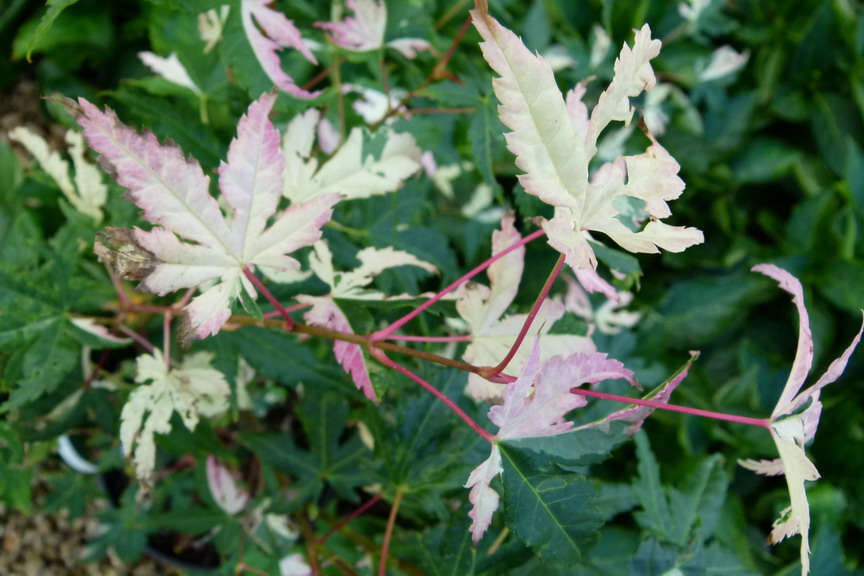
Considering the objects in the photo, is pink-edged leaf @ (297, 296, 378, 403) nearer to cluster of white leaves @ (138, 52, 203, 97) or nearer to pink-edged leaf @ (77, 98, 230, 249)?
pink-edged leaf @ (77, 98, 230, 249)

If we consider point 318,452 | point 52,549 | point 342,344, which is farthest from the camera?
point 52,549

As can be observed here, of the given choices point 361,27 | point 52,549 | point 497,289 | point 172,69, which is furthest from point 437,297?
point 52,549

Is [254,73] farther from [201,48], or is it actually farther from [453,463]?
[453,463]

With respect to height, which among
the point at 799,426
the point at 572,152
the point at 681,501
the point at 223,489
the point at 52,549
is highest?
the point at 572,152

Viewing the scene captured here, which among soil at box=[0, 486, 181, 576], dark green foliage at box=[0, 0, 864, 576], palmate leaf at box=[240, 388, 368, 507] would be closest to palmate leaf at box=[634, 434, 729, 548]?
dark green foliage at box=[0, 0, 864, 576]

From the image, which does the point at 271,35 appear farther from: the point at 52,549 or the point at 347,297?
the point at 52,549

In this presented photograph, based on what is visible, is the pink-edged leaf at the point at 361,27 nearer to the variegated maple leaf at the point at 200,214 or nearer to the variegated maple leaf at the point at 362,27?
the variegated maple leaf at the point at 362,27
